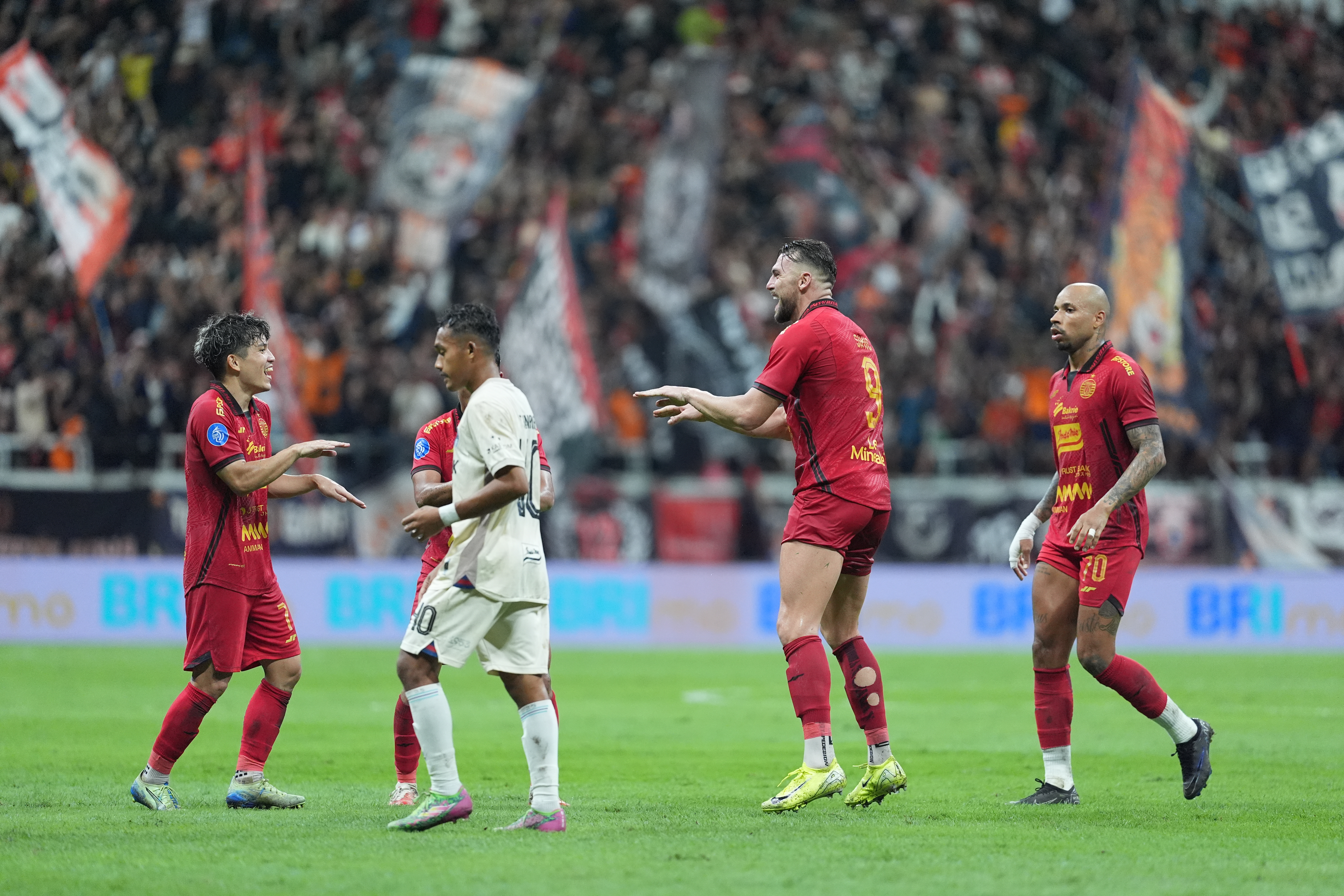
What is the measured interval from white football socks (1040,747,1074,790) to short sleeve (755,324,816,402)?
2093 mm

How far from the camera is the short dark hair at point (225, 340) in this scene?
7.04 m

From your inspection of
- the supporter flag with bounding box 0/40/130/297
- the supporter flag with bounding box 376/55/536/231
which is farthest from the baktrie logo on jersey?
the supporter flag with bounding box 376/55/536/231

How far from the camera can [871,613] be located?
18.0 metres

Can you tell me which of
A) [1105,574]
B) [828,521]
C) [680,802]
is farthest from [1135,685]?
[680,802]

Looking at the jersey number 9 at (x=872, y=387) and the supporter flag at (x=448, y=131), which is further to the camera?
the supporter flag at (x=448, y=131)

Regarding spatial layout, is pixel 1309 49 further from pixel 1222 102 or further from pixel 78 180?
pixel 78 180

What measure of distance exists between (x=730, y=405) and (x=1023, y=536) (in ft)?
6.04

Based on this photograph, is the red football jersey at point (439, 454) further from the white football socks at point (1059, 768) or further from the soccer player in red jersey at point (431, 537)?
the white football socks at point (1059, 768)

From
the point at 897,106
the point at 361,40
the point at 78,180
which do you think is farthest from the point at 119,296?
the point at 897,106

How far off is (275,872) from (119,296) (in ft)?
54.2

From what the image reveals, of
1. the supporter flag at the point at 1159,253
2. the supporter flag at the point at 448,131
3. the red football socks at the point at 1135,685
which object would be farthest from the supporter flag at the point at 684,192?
the red football socks at the point at 1135,685

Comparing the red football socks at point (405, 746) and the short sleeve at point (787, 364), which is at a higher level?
the short sleeve at point (787, 364)

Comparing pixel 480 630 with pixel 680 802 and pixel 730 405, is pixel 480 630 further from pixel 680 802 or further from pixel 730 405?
pixel 680 802

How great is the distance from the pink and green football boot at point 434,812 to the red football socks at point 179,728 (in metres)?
1.32
